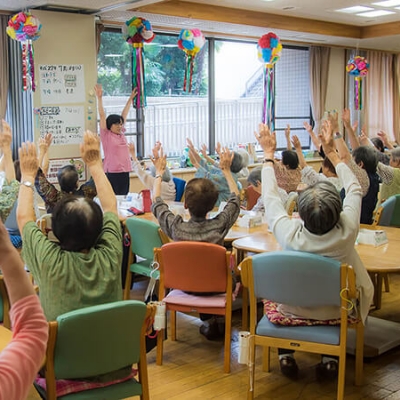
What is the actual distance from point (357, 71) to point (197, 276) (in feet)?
24.8

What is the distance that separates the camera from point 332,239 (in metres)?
3.01

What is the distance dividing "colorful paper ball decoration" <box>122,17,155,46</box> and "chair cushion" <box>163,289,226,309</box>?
399 centimetres

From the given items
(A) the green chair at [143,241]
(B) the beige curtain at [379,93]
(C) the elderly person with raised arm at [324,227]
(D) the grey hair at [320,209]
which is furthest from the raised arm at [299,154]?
(B) the beige curtain at [379,93]

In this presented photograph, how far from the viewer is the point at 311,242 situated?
10.0 ft

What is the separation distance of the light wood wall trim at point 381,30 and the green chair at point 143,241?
A: 22.6 feet

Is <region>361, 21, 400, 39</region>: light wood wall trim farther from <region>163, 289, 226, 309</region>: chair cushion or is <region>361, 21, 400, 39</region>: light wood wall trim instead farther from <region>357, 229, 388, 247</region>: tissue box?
<region>163, 289, 226, 309</region>: chair cushion

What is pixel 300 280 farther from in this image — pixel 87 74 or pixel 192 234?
pixel 87 74

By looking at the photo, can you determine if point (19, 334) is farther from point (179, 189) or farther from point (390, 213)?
point (179, 189)

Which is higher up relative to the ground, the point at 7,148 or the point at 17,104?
the point at 17,104

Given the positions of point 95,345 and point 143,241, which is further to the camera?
point 143,241

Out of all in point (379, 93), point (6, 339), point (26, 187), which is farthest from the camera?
point (379, 93)

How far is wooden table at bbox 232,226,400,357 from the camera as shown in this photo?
11.0ft

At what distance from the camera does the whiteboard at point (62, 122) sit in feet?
22.4

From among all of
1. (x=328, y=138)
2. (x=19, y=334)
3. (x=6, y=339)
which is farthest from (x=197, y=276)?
(x=19, y=334)
